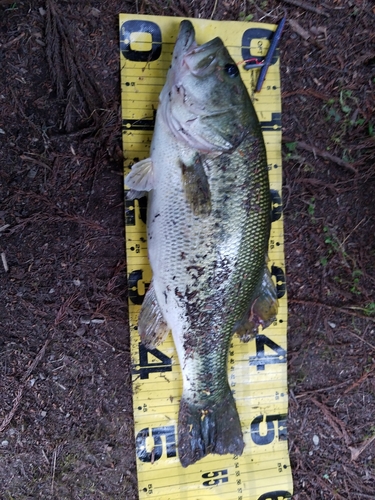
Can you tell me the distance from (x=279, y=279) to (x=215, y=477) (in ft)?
4.51

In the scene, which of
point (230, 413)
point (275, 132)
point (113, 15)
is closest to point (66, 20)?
point (113, 15)

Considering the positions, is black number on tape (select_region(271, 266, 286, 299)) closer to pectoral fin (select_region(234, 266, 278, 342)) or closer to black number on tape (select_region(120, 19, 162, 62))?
pectoral fin (select_region(234, 266, 278, 342))

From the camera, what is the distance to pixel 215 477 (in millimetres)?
2613

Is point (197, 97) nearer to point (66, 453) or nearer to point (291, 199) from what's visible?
point (291, 199)

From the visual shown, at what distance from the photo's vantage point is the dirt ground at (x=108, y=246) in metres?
2.46

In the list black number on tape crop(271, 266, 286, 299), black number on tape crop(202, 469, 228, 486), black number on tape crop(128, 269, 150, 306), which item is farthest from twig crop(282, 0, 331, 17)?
black number on tape crop(202, 469, 228, 486)

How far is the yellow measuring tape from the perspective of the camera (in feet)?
8.29

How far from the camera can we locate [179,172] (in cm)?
214

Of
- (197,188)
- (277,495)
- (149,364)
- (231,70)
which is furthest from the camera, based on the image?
(277,495)

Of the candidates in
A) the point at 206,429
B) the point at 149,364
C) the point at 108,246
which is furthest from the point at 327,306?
the point at 108,246

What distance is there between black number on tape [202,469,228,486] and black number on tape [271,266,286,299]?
4.02 feet

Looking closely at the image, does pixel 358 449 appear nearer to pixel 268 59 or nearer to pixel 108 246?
pixel 108 246

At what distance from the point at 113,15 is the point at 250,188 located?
4.76 feet

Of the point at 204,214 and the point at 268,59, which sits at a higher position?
the point at 268,59
